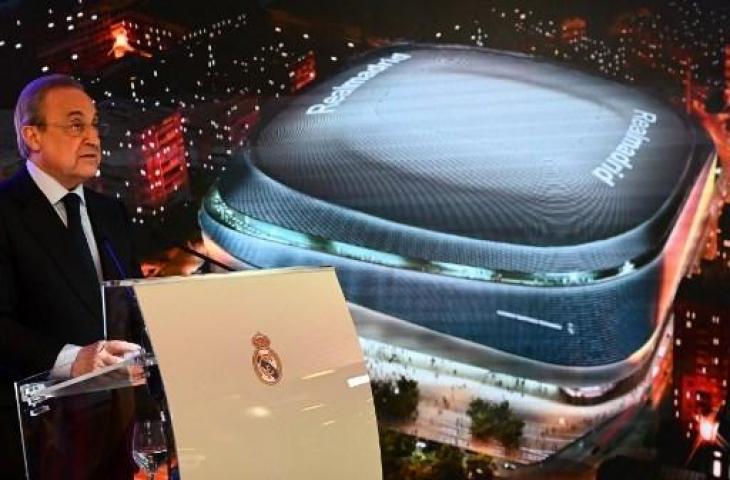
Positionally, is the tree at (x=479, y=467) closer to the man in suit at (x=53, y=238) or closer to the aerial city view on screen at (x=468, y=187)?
the aerial city view on screen at (x=468, y=187)

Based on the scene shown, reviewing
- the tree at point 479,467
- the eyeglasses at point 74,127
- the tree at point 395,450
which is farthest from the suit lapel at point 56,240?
the tree at point 479,467

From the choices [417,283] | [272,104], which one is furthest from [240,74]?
[417,283]

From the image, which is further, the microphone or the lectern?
the microphone

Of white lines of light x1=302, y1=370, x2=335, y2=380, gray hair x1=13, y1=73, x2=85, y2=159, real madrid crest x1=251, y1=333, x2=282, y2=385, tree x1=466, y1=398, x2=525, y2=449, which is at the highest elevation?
gray hair x1=13, y1=73, x2=85, y2=159

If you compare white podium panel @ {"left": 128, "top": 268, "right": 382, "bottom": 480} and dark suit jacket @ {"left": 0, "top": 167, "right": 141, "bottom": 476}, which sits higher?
white podium panel @ {"left": 128, "top": 268, "right": 382, "bottom": 480}

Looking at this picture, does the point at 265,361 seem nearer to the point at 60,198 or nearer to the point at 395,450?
the point at 60,198

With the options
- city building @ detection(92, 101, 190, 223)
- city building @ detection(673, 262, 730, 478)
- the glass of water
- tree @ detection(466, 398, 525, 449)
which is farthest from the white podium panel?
city building @ detection(673, 262, 730, 478)

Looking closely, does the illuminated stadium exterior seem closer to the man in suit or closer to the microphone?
the microphone
